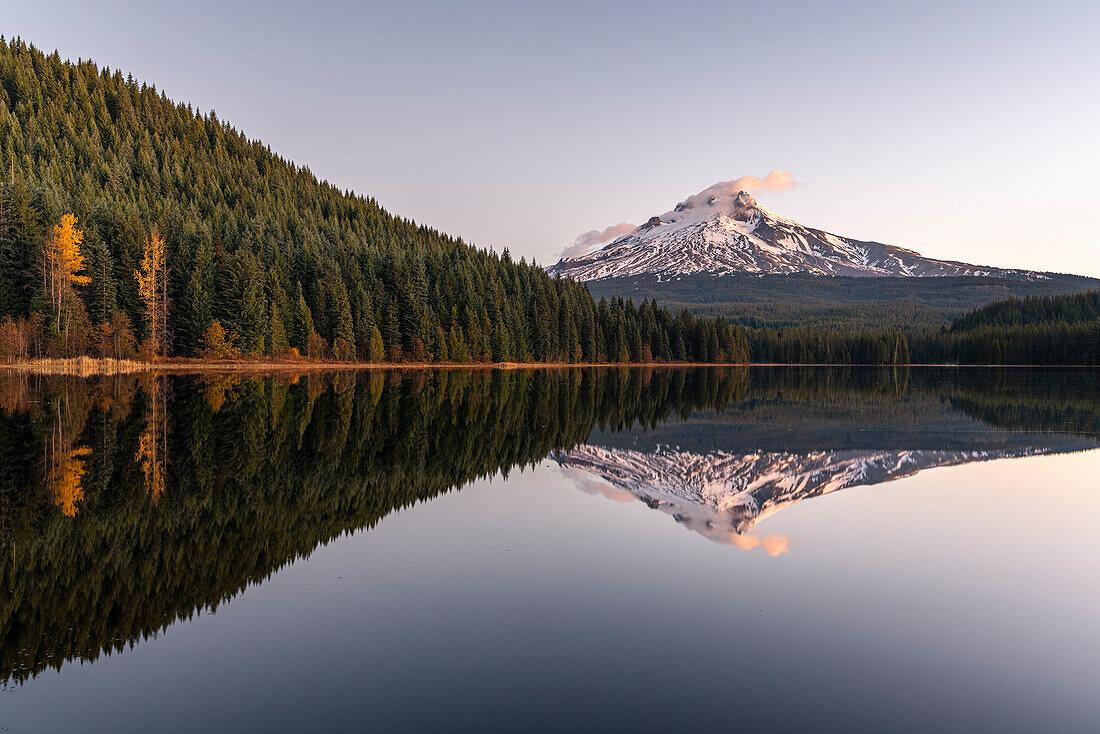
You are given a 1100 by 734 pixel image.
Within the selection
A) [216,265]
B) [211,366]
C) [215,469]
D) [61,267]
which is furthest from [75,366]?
[215,469]

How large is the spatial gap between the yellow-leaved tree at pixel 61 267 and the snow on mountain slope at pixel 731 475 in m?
65.6

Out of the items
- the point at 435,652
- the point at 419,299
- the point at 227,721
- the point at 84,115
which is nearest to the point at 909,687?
the point at 435,652

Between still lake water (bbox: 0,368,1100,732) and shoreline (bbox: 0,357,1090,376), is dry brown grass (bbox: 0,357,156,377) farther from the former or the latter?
still lake water (bbox: 0,368,1100,732)

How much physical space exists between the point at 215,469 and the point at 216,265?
7910 centimetres

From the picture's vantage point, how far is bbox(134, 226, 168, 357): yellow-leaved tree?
79.0 m

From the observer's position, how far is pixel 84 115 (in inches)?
6122

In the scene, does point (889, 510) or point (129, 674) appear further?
point (889, 510)

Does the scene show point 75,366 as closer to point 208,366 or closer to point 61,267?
point 61,267

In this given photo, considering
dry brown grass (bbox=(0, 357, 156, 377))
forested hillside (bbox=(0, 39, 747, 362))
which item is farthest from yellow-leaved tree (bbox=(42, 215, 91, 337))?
dry brown grass (bbox=(0, 357, 156, 377))

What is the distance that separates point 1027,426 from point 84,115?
183m

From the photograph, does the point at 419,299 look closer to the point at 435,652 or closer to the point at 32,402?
the point at 32,402

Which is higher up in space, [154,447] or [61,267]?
[61,267]

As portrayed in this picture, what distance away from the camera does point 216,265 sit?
87.8 metres

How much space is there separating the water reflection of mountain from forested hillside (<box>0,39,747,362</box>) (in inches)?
2567
